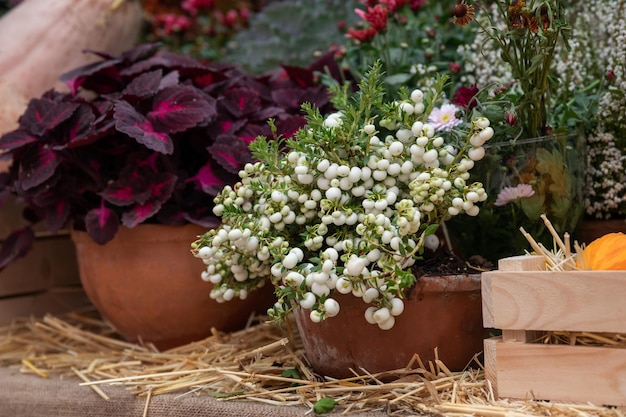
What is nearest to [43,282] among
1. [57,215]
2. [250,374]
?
[57,215]

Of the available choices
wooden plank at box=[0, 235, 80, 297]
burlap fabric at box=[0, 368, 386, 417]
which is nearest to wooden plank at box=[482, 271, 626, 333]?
burlap fabric at box=[0, 368, 386, 417]

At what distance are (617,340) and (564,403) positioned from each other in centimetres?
12

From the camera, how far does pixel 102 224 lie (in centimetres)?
141

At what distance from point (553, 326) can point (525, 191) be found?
0.28 metres

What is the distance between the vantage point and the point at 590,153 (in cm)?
133

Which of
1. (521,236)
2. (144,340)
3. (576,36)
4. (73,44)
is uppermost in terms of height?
(73,44)

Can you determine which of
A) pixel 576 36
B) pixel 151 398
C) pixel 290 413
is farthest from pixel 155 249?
pixel 576 36

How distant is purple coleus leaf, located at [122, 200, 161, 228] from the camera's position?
4.50ft

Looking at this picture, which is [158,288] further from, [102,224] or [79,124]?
[79,124]

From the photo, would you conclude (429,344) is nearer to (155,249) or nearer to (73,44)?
(155,249)

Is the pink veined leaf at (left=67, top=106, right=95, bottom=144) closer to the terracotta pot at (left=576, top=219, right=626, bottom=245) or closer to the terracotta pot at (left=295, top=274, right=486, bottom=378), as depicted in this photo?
the terracotta pot at (left=295, top=274, right=486, bottom=378)

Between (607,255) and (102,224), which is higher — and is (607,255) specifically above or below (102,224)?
below

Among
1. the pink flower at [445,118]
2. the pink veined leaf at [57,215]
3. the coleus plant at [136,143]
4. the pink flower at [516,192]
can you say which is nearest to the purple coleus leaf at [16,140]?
the coleus plant at [136,143]

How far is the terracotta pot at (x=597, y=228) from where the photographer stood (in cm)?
133
